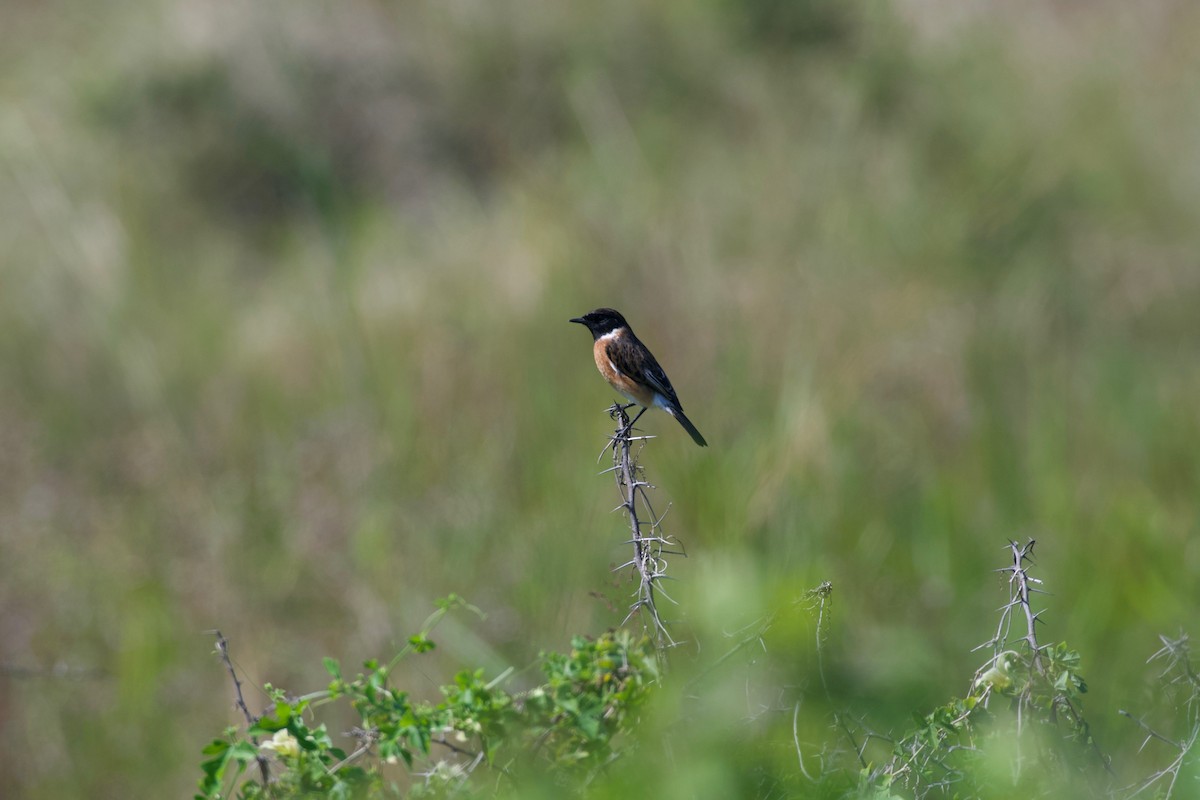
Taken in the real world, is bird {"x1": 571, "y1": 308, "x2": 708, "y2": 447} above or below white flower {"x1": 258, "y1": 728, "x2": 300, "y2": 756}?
above

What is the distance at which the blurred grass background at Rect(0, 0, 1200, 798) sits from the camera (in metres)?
4.36

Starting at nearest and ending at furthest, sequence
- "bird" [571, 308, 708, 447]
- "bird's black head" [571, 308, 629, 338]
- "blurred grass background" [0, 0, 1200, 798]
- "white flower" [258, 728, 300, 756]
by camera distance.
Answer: "white flower" [258, 728, 300, 756], "bird's black head" [571, 308, 629, 338], "bird" [571, 308, 708, 447], "blurred grass background" [0, 0, 1200, 798]

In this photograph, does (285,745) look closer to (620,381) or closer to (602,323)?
(602,323)

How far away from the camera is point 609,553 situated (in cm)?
420

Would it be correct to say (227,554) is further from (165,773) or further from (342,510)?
(165,773)

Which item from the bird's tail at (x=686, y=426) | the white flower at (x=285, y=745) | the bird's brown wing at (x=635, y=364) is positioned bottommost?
the white flower at (x=285, y=745)

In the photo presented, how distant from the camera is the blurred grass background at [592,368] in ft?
14.3

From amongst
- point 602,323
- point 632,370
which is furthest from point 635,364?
point 602,323

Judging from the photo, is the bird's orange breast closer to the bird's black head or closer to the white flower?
the bird's black head

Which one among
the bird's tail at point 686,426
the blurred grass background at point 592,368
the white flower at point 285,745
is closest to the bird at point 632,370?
the bird's tail at point 686,426

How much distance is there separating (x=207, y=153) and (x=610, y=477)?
24.7ft

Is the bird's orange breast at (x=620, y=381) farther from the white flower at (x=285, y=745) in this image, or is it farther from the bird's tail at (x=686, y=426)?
the white flower at (x=285, y=745)

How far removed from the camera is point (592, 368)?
18.5 feet

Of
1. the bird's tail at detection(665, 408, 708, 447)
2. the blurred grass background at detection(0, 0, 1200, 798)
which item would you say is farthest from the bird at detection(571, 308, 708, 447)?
the blurred grass background at detection(0, 0, 1200, 798)
